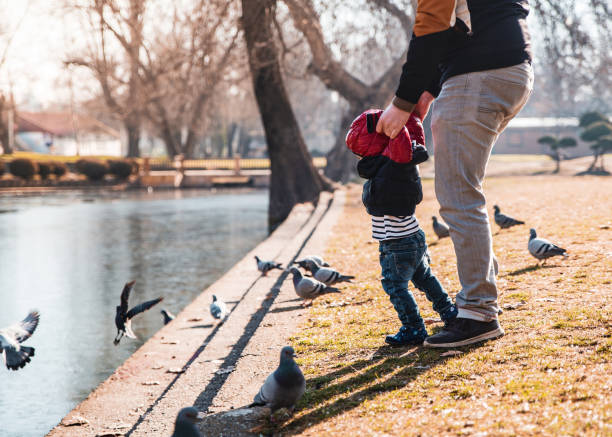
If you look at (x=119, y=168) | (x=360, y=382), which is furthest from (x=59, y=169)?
(x=360, y=382)

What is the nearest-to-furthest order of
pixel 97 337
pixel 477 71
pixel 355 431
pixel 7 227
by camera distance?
pixel 355 431, pixel 477 71, pixel 97 337, pixel 7 227

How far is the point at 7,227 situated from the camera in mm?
19484

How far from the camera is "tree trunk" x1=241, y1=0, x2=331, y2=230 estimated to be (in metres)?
18.9

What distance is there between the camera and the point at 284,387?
3307 mm

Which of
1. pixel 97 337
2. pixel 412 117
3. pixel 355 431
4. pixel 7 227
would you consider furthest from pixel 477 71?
pixel 7 227

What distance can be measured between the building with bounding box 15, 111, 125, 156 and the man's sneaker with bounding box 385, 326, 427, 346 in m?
82.1

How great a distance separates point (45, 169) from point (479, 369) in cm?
3987

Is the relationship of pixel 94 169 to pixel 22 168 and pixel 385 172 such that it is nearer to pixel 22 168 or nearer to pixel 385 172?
pixel 22 168

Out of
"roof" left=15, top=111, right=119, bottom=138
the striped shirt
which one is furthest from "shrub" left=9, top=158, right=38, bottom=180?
"roof" left=15, top=111, right=119, bottom=138

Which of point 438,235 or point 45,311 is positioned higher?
point 438,235

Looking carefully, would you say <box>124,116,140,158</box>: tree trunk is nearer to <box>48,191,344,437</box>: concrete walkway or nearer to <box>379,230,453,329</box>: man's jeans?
<box>48,191,344,437</box>: concrete walkway

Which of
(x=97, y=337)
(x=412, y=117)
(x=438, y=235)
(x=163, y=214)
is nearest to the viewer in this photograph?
(x=412, y=117)

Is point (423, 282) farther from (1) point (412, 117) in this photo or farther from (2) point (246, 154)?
(2) point (246, 154)

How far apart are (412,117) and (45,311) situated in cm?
690
